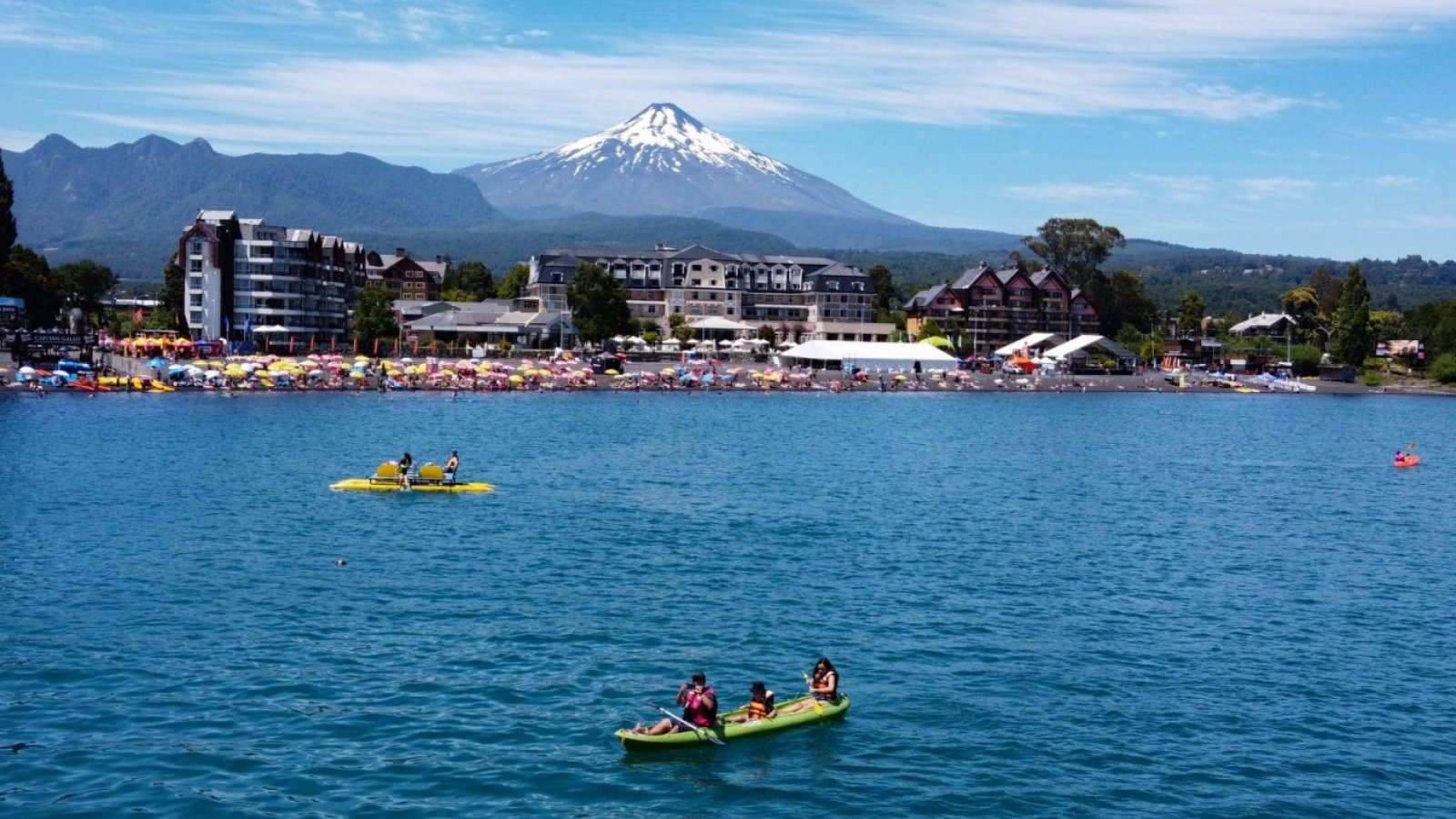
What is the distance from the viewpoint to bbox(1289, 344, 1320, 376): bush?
13900 cm

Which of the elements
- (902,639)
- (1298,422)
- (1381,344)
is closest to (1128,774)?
(902,639)

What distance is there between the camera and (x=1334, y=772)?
20.7 metres

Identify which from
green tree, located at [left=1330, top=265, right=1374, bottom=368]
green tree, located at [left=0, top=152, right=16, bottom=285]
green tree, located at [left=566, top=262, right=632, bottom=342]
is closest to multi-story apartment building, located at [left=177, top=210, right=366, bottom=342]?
green tree, located at [left=0, top=152, right=16, bottom=285]

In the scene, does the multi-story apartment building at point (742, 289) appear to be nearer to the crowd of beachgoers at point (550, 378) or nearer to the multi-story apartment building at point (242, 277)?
the crowd of beachgoers at point (550, 378)

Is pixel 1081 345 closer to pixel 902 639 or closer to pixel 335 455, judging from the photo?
pixel 335 455

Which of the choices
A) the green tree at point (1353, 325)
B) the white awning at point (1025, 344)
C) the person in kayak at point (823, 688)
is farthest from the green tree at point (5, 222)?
the green tree at point (1353, 325)

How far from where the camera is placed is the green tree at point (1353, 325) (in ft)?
432

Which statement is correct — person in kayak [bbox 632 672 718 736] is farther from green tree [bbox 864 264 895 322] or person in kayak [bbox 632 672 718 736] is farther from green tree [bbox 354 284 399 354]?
green tree [bbox 864 264 895 322]

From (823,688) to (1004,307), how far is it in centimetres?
13275

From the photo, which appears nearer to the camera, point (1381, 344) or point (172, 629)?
point (172, 629)

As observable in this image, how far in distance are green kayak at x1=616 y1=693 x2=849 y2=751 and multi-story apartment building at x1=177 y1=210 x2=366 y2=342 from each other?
106998 millimetres

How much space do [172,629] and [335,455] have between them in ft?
102

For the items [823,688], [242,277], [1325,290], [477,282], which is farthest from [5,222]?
[1325,290]

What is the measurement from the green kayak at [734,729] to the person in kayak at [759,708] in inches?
2.4
